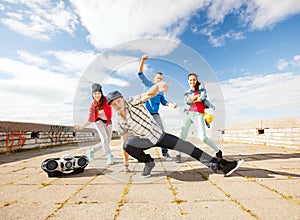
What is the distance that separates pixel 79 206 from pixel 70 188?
753mm

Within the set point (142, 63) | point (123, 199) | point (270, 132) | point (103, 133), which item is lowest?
point (123, 199)

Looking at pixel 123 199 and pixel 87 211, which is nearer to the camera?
pixel 87 211

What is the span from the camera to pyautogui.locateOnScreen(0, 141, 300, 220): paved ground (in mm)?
1939

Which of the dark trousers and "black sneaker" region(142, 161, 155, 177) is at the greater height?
the dark trousers

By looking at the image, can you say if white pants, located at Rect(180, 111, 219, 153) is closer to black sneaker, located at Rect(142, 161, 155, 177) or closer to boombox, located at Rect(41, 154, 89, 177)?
black sneaker, located at Rect(142, 161, 155, 177)

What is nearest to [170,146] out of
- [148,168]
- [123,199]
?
[148,168]

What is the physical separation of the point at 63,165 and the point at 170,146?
179 cm

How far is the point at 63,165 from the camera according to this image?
3.45 metres

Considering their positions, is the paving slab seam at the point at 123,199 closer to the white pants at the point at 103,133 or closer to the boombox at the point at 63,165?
the boombox at the point at 63,165

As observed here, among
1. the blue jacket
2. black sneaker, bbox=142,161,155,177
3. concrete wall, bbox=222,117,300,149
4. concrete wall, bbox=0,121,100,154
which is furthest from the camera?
concrete wall, bbox=0,121,100,154

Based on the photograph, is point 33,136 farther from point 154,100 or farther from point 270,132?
point 270,132

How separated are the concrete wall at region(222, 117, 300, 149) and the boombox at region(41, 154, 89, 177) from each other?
20.6 feet

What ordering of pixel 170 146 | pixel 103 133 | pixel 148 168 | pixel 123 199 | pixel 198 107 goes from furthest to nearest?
pixel 103 133 → pixel 198 107 → pixel 148 168 → pixel 170 146 → pixel 123 199

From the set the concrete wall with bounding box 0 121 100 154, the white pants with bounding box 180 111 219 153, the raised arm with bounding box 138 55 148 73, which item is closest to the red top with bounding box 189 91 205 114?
the white pants with bounding box 180 111 219 153
